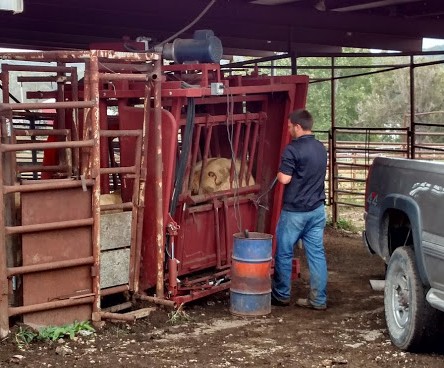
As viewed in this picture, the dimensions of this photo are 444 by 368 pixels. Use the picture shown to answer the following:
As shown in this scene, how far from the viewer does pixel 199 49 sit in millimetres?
7551

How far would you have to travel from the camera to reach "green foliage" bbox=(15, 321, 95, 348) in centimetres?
621

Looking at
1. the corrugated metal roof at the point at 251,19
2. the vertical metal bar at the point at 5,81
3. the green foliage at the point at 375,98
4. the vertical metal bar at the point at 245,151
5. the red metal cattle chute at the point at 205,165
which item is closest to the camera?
the vertical metal bar at the point at 5,81

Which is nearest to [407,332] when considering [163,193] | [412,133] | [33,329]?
[163,193]

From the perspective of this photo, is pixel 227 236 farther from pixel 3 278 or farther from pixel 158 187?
pixel 3 278

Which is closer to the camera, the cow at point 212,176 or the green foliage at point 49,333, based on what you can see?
the green foliage at point 49,333

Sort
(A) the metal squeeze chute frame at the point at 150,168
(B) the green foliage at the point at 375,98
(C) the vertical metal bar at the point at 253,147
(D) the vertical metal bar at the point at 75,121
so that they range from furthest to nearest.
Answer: (B) the green foliage at the point at 375,98, (C) the vertical metal bar at the point at 253,147, (D) the vertical metal bar at the point at 75,121, (A) the metal squeeze chute frame at the point at 150,168

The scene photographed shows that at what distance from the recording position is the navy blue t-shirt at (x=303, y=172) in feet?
24.7

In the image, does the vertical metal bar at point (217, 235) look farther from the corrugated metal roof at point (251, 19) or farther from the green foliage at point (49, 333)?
the corrugated metal roof at point (251, 19)

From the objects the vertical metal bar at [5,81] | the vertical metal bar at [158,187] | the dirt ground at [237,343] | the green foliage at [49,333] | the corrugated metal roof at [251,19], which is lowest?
the dirt ground at [237,343]

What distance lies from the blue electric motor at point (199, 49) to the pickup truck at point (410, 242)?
6.41 feet

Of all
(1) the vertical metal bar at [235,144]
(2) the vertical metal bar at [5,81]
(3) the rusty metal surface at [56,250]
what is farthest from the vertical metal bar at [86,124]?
(1) the vertical metal bar at [235,144]

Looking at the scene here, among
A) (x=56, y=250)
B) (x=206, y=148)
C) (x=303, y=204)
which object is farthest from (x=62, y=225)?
(x=303, y=204)

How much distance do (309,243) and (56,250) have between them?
2.61 meters

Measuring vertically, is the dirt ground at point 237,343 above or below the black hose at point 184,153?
below
